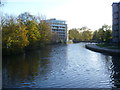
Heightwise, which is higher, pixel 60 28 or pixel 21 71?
pixel 60 28

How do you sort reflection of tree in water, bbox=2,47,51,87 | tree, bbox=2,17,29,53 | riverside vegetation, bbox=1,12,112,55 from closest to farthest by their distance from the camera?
reflection of tree in water, bbox=2,47,51,87, tree, bbox=2,17,29,53, riverside vegetation, bbox=1,12,112,55

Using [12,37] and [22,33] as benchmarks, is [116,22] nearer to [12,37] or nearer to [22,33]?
[22,33]

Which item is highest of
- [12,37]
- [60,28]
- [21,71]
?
[60,28]

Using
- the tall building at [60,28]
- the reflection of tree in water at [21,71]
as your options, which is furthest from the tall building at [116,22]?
the tall building at [60,28]

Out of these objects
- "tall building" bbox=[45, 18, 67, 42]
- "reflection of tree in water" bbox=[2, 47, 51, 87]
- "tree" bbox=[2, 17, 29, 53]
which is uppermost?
"tall building" bbox=[45, 18, 67, 42]

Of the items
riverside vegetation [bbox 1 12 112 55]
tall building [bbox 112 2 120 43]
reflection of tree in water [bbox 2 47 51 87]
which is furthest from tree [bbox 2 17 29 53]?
Result: tall building [bbox 112 2 120 43]

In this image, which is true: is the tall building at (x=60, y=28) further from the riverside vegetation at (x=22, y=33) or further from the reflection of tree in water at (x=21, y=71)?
the reflection of tree in water at (x=21, y=71)

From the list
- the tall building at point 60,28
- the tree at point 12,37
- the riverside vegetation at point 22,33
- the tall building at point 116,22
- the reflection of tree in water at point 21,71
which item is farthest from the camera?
the tall building at point 60,28

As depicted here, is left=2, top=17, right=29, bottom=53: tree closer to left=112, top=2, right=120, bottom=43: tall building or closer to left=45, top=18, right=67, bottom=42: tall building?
left=112, top=2, right=120, bottom=43: tall building

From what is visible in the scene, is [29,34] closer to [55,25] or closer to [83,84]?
[83,84]

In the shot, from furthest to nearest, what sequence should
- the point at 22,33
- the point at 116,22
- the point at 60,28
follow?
the point at 60,28 < the point at 116,22 < the point at 22,33

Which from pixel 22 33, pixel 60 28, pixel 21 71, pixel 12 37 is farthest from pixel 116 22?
pixel 60 28

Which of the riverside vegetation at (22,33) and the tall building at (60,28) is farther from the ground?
the tall building at (60,28)

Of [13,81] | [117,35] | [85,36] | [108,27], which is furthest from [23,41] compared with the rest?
[85,36]
